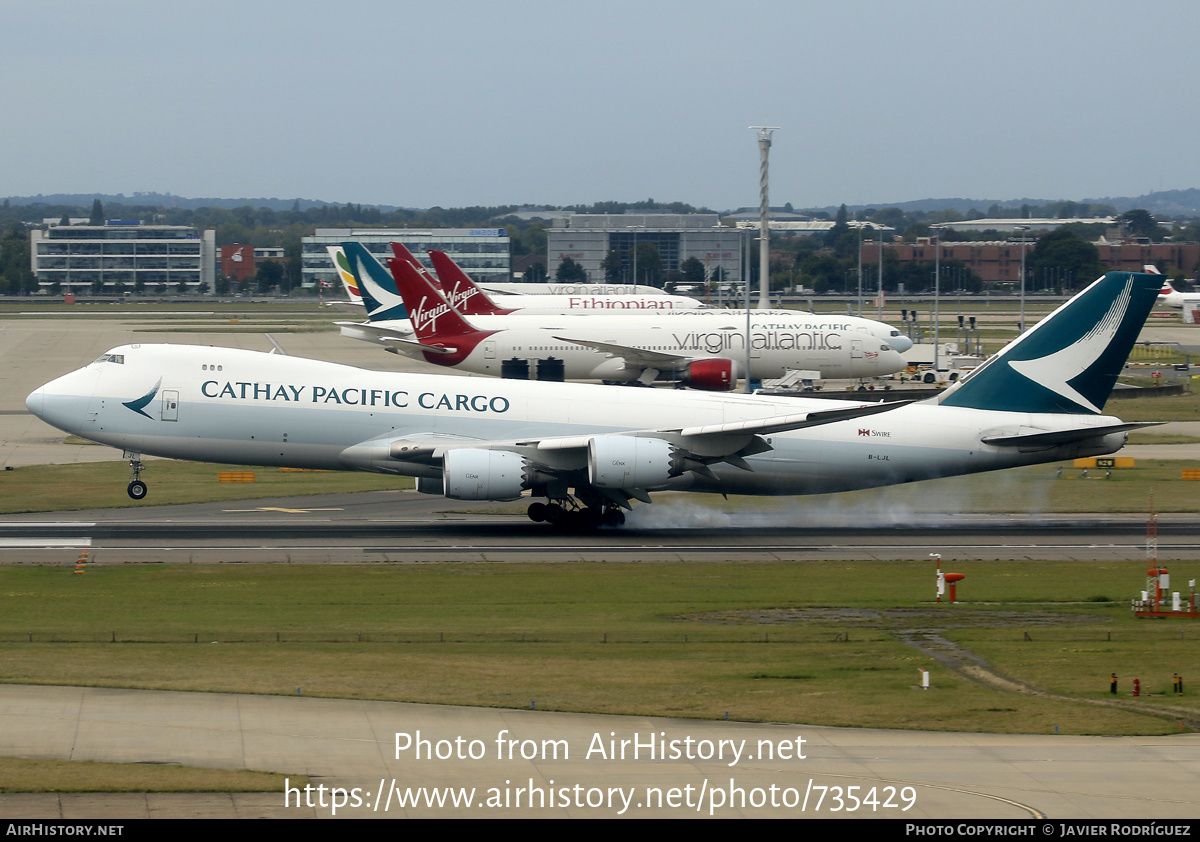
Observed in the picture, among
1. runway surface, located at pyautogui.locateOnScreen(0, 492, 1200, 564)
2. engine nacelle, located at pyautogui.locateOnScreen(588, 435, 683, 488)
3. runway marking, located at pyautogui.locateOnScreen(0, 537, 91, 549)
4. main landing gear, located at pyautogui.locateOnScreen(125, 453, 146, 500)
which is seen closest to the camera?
runway marking, located at pyautogui.locateOnScreen(0, 537, 91, 549)

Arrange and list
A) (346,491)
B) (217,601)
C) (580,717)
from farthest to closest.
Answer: (346,491) < (217,601) < (580,717)

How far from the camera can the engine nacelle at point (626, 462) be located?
40.3 m

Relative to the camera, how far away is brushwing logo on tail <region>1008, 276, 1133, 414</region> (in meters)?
42.8

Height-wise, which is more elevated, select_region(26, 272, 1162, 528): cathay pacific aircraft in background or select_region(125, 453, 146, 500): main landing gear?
select_region(26, 272, 1162, 528): cathay pacific aircraft in background

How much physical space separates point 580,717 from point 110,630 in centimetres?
1216

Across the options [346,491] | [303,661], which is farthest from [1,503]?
[303,661]

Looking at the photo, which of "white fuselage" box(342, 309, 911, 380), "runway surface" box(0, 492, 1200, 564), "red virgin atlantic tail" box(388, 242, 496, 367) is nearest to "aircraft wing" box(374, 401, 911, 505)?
"runway surface" box(0, 492, 1200, 564)

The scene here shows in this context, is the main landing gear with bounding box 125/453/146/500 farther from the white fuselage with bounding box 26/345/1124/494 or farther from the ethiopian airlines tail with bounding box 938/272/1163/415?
the ethiopian airlines tail with bounding box 938/272/1163/415

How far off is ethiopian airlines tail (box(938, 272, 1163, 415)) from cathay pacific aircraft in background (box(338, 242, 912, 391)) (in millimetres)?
36963

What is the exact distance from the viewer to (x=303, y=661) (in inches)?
995

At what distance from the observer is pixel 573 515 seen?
43.3 m

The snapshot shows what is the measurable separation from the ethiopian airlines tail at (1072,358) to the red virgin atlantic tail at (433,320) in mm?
41502
